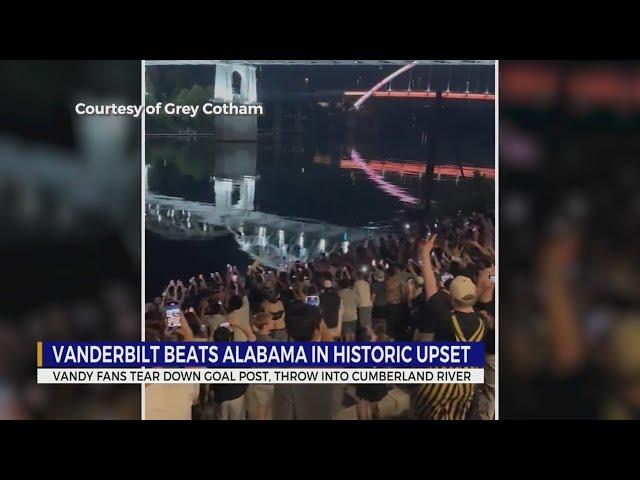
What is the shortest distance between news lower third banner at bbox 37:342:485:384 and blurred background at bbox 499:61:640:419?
41 centimetres

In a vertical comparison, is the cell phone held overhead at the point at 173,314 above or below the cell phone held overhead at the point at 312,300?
below

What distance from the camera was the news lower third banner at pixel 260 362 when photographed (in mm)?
6473

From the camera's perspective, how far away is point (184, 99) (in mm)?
6500

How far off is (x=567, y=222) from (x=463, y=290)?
79 cm

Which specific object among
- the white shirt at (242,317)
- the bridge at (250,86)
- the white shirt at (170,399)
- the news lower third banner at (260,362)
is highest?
the bridge at (250,86)

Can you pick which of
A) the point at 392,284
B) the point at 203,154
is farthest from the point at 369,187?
the point at 203,154

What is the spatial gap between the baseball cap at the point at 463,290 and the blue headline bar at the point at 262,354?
270mm

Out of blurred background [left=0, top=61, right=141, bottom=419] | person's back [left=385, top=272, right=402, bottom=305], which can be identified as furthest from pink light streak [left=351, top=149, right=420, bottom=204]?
blurred background [left=0, top=61, right=141, bottom=419]

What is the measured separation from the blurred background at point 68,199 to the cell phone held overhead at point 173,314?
0.63 ft

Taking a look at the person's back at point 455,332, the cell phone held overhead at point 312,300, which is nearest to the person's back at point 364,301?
the cell phone held overhead at point 312,300

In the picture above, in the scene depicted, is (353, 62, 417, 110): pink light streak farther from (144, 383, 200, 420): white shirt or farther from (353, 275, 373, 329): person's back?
(144, 383, 200, 420): white shirt

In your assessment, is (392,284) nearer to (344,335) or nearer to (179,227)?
(344,335)

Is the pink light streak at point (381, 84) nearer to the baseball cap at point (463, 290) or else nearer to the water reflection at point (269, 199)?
the water reflection at point (269, 199)

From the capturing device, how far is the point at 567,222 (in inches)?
255
